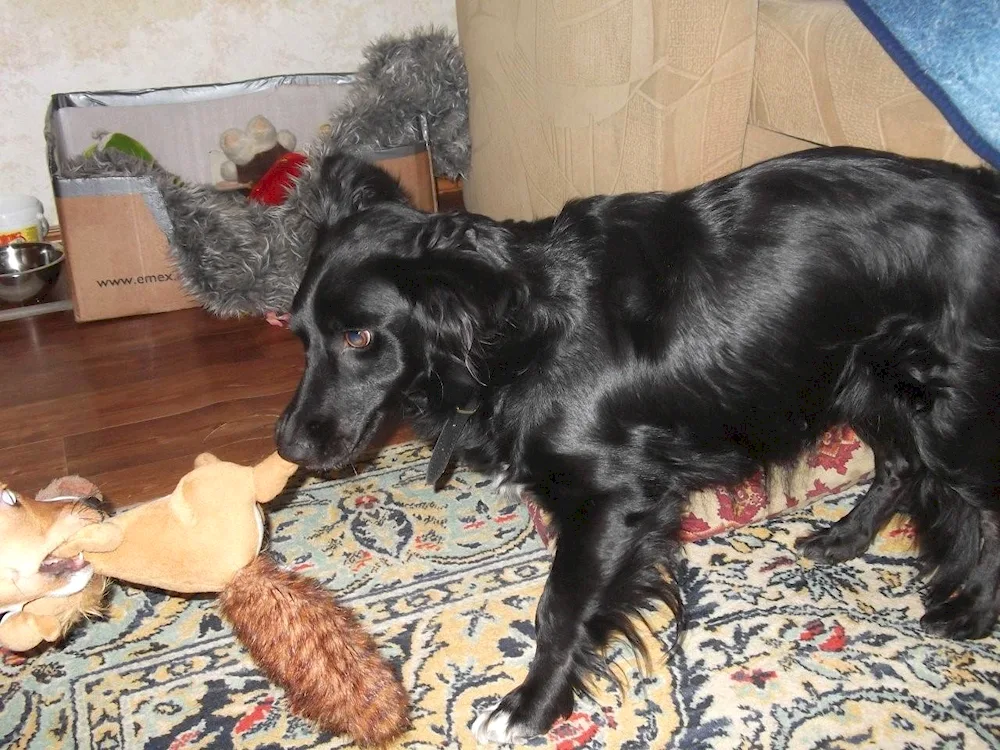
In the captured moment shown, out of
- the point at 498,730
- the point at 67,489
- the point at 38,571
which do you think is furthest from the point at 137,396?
the point at 498,730

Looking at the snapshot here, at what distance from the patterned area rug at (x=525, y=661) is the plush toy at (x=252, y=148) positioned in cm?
265

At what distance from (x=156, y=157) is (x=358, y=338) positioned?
10.2ft

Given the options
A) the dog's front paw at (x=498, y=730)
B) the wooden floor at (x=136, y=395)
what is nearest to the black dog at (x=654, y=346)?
the dog's front paw at (x=498, y=730)

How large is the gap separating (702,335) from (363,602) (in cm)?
100

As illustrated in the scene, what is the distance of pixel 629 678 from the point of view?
178 cm

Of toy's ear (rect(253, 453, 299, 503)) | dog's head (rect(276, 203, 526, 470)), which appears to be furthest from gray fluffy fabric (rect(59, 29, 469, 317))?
toy's ear (rect(253, 453, 299, 503))

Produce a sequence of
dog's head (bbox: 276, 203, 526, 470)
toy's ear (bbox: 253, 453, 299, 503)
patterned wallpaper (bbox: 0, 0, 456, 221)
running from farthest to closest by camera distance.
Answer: patterned wallpaper (bbox: 0, 0, 456, 221)
dog's head (bbox: 276, 203, 526, 470)
toy's ear (bbox: 253, 453, 299, 503)

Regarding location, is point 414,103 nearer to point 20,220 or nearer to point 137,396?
point 137,396

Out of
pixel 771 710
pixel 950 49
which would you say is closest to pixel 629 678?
pixel 771 710

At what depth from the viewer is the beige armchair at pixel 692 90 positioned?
207 cm

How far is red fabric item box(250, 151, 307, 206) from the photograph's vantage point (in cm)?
387

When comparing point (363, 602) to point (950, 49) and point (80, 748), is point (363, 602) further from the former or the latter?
point (950, 49)

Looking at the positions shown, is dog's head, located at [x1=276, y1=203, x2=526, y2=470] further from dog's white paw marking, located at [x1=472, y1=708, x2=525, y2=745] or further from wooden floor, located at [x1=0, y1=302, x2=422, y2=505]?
wooden floor, located at [x1=0, y1=302, x2=422, y2=505]

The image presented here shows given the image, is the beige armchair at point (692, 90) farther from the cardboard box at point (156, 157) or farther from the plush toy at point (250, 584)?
the plush toy at point (250, 584)
